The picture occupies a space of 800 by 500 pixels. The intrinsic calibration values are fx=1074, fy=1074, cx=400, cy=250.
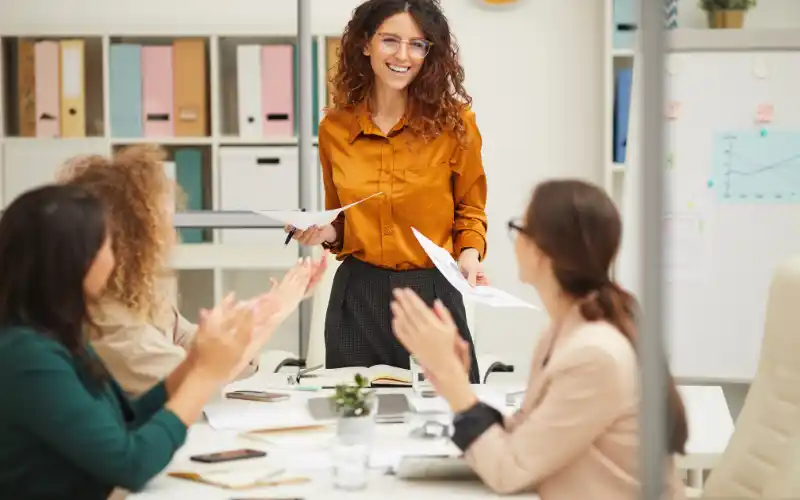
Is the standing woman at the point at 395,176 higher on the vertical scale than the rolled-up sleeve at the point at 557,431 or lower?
higher

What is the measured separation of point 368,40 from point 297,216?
59cm

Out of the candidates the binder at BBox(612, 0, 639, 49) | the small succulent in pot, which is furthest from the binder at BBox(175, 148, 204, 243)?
the small succulent in pot

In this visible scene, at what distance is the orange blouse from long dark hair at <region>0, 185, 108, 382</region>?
1.09 meters

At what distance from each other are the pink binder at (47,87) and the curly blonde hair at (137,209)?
227 cm

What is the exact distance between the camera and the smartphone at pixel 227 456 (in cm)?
171

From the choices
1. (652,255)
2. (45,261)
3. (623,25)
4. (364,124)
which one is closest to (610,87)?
(623,25)

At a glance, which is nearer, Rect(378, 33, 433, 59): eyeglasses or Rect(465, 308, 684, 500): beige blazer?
Rect(465, 308, 684, 500): beige blazer

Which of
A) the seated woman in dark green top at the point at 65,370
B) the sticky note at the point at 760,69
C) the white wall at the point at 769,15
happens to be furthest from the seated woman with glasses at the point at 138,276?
the white wall at the point at 769,15

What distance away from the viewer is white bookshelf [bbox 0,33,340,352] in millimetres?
4355

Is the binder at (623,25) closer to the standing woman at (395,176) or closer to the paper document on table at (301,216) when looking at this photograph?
the standing woman at (395,176)

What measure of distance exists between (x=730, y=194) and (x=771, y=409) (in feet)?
7.64

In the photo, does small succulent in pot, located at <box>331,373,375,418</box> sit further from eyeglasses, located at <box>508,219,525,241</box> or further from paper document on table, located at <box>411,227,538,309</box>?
eyeglasses, located at <box>508,219,525,241</box>

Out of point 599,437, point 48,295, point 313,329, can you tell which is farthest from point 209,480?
point 313,329

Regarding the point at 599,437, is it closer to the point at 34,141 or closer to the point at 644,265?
the point at 644,265
